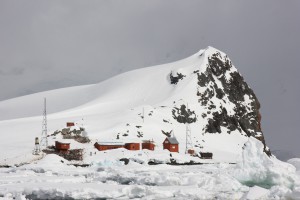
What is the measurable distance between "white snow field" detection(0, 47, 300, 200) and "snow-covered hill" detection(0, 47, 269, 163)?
38cm

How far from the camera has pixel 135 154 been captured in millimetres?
76562

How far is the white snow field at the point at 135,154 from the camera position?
88.5 ft

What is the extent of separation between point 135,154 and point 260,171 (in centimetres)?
4555

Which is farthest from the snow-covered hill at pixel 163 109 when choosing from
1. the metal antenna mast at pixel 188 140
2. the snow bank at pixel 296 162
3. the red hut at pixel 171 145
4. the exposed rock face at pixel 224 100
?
the snow bank at pixel 296 162

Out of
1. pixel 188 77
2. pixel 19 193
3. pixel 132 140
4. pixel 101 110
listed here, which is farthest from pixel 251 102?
pixel 19 193

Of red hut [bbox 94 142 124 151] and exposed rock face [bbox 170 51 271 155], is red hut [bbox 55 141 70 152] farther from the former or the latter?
exposed rock face [bbox 170 51 271 155]

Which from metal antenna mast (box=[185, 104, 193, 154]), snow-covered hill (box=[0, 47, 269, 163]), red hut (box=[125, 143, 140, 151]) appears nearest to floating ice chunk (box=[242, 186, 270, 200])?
snow-covered hill (box=[0, 47, 269, 163])

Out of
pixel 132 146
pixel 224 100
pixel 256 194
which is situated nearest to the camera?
pixel 256 194

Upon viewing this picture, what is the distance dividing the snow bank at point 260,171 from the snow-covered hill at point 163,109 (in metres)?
54.5

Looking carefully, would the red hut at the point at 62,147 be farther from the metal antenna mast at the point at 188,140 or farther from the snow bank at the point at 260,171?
the snow bank at the point at 260,171

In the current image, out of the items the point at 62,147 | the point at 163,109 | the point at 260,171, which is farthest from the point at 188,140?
the point at 260,171

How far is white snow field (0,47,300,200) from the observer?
1062 inches

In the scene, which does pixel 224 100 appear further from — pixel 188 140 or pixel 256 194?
pixel 256 194

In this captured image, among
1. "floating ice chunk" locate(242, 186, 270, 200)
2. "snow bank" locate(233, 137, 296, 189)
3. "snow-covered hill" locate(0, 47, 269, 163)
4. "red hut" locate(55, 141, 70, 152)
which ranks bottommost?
"floating ice chunk" locate(242, 186, 270, 200)
